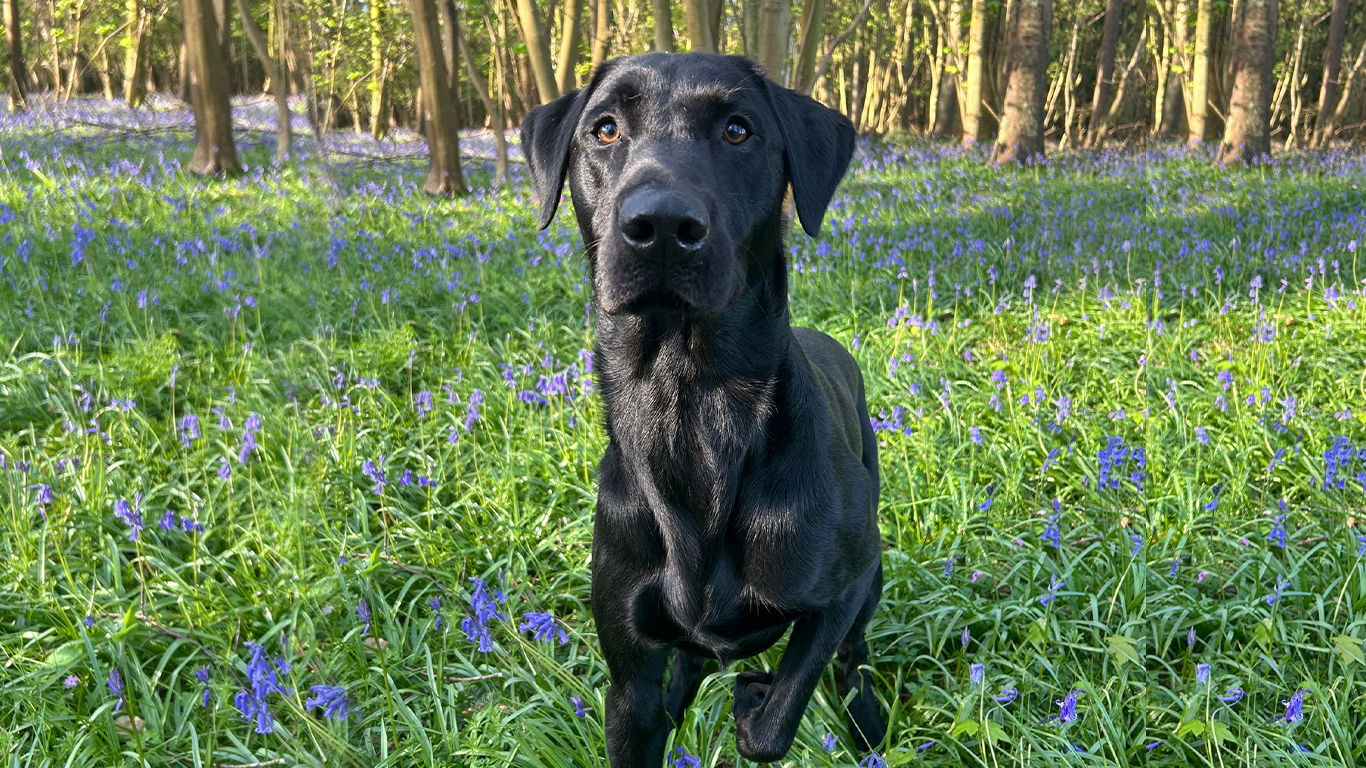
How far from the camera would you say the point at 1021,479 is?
3736 mm

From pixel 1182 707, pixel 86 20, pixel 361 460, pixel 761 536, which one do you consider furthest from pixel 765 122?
pixel 86 20

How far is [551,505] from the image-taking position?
3543 millimetres

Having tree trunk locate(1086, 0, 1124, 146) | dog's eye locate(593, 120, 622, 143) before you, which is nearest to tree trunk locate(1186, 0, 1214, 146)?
tree trunk locate(1086, 0, 1124, 146)

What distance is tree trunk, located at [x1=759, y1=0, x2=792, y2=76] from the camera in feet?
23.0

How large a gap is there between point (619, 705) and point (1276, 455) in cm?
268

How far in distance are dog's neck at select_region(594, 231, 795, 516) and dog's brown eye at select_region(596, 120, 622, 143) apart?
0.46 meters

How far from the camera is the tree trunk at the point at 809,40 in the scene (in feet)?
27.3

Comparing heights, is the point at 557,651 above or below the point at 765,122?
below

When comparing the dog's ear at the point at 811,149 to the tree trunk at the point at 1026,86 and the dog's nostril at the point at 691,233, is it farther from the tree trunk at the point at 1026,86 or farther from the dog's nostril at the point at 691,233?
the tree trunk at the point at 1026,86

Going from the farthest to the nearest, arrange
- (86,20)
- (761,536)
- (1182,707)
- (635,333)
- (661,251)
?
(86,20)
(1182,707)
(635,333)
(761,536)
(661,251)

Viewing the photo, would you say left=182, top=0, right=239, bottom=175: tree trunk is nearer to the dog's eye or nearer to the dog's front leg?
the dog's eye

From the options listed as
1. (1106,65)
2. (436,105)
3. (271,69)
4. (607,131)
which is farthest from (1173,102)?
(607,131)

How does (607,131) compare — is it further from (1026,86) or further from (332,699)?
(1026,86)

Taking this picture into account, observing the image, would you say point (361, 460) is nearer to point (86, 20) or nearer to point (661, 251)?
point (661, 251)
